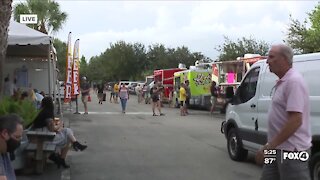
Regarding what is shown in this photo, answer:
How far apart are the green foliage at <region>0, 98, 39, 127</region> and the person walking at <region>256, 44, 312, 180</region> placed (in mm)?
5230

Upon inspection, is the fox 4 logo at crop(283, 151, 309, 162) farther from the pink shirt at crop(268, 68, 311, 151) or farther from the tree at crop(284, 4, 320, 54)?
the tree at crop(284, 4, 320, 54)

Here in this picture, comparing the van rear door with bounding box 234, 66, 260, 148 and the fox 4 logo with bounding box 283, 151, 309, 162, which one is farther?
the van rear door with bounding box 234, 66, 260, 148

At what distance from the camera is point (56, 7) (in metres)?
35.3

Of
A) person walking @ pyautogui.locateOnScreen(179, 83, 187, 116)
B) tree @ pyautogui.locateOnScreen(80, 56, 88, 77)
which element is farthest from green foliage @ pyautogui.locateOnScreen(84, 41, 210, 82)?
person walking @ pyautogui.locateOnScreen(179, 83, 187, 116)

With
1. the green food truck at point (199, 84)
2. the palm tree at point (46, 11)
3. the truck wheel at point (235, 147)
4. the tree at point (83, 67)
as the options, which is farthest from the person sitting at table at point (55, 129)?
the tree at point (83, 67)

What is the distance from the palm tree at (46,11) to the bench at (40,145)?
24.9m

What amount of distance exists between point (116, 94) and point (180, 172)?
25911 mm

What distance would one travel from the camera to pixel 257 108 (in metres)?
8.39

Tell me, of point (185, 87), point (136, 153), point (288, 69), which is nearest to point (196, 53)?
point (185, 87)

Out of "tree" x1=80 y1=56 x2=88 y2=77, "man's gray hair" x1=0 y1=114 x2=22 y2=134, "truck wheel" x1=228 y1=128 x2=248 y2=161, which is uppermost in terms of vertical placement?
"tree" x1=80 y1=56 x2=88 y2=77

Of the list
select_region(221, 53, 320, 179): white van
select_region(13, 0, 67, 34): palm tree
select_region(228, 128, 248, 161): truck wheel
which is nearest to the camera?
select_region(221, 53, 320, 179): white van

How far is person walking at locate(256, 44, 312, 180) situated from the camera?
3.79 meters

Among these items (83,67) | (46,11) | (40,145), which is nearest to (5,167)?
(40,145)

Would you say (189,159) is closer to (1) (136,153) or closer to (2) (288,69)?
(1) (136,153)
